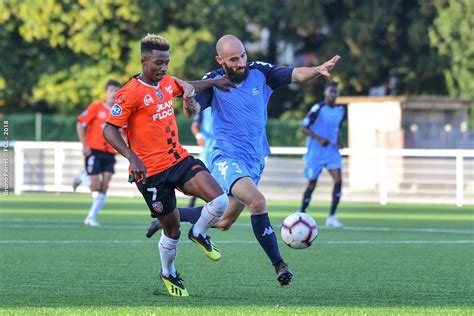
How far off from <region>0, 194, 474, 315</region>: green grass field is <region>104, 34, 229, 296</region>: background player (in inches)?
23.7

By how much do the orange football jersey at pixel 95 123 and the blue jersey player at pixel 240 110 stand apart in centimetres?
778

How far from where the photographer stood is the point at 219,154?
10.4 meters

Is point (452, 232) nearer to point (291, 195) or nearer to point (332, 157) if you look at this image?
point (332, 157)

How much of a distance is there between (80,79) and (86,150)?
18651 millimetres

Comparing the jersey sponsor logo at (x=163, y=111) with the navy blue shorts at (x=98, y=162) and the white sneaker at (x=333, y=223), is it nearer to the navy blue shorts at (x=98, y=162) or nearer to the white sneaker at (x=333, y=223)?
the navy blue shorts at (x=98, y=162)

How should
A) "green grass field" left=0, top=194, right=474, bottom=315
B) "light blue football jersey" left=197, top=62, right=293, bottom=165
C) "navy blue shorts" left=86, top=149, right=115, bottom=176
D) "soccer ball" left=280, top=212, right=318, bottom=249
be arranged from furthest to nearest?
1. "navy blue shorts" left=86, top=149, right=115, bottom=176
2. "light blue football jersey" left=197, top=62, right=293, bottom=165
3. "soccer ball" left=280, top=212, right=318, bottom=249
4. "green grass field" left=0, top=194, right=474, bottom=315

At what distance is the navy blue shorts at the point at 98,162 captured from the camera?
18.2 m

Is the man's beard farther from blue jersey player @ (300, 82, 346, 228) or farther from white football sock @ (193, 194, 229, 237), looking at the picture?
blue jersey player @ (300, 82, 346, 228)

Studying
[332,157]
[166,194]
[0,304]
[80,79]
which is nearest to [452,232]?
[332,157]

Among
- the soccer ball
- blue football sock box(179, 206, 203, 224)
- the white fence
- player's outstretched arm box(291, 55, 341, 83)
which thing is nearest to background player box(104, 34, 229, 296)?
the soccer ball

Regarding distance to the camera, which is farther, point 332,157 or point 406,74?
point 406,74

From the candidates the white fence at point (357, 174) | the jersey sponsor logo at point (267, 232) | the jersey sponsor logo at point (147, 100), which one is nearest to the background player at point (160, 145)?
the jersey sponsor logo at point (147, 100)

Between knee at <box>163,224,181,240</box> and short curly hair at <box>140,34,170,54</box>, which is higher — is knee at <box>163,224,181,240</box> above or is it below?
below

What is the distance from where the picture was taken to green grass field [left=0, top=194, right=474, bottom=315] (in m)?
8.52
